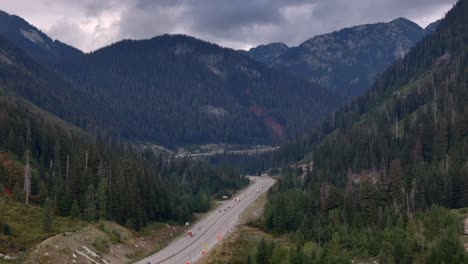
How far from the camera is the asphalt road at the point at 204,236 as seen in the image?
9746 centimetres

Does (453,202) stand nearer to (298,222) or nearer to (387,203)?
(387,203)

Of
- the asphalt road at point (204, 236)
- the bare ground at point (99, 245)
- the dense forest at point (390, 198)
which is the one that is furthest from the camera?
the asphalt road at point (204, 236)

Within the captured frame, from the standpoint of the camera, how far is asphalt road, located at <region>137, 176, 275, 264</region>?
97456 mm

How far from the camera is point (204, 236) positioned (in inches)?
4759

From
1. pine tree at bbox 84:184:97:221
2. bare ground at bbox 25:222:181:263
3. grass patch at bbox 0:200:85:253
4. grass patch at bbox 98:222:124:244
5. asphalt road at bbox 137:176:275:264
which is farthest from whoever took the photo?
pine tree at bbox 84:184:97:221

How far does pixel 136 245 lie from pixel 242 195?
88.2m

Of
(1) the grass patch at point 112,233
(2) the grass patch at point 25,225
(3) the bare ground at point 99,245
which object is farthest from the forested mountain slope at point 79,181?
(1) the grass patch at point 112,233

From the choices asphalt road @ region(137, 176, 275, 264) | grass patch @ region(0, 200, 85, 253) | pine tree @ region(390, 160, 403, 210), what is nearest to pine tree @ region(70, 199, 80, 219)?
grass patch @ region(0, 200, 85, 253)

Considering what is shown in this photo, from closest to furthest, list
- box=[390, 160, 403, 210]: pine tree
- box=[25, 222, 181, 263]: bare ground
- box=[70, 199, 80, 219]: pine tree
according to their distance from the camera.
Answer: box=[25, 222, 181, 263]: bare ground < box=[70, 199, 80, 219]: pine tree < box=[390, 160, 403, 210]: pine tree

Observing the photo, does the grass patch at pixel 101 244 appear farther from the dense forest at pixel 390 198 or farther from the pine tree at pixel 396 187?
the pine tree at pixel 396 187

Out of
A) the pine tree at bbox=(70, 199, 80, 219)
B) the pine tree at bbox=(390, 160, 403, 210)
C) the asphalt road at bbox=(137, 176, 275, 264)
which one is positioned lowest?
the asphalt road at bbox=(137, 176, 275, 264)

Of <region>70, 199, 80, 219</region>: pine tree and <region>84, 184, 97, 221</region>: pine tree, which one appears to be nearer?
<region>84, 184, 97, 221</region>: pine tree

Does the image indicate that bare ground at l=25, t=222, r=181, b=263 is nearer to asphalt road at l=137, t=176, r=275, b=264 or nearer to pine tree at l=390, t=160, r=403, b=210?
asphalt road at l=137, t=176, r=275, b=264

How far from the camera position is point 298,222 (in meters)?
124
